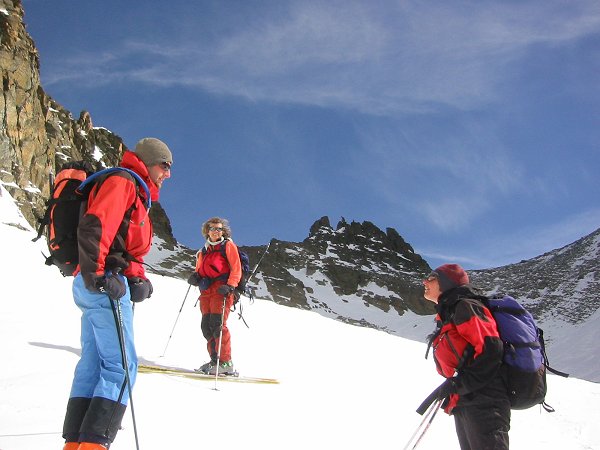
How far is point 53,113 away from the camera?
2672 inches

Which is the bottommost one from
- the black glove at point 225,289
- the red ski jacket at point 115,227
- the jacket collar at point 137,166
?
the red ski jacket at point 115,227

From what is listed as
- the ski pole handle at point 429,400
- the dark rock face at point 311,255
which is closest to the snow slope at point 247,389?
the ski pole handle at point 429,400

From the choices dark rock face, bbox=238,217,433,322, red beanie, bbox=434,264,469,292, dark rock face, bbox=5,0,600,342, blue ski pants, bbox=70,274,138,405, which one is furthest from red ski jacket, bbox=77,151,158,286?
dark rock face, bbox=238,217,433,322

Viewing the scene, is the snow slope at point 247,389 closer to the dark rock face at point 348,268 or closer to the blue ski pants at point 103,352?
the blue ski pants at point 103,352

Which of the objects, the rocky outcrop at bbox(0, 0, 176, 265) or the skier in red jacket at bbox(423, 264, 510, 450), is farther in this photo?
the rocky outcrop at bbox(0, 0, 176, 265)

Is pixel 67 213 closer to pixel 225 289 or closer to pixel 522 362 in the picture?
pixel 522 362

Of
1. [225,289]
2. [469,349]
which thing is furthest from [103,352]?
[225,289]

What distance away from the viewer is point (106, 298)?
312 cm

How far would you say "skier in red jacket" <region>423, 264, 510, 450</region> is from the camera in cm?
329

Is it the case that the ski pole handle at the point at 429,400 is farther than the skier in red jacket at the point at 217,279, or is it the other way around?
the skier in red jacket at the point at 217,279

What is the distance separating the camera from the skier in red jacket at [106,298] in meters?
2.94

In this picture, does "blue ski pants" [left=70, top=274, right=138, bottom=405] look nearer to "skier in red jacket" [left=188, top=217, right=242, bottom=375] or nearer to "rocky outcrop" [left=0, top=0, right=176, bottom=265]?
"skier in red jacket" [left=188, top=217, right=242, bottom=375]

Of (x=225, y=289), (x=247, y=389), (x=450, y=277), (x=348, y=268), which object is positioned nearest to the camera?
(x=450, y=277)

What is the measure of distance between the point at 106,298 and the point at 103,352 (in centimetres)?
33
